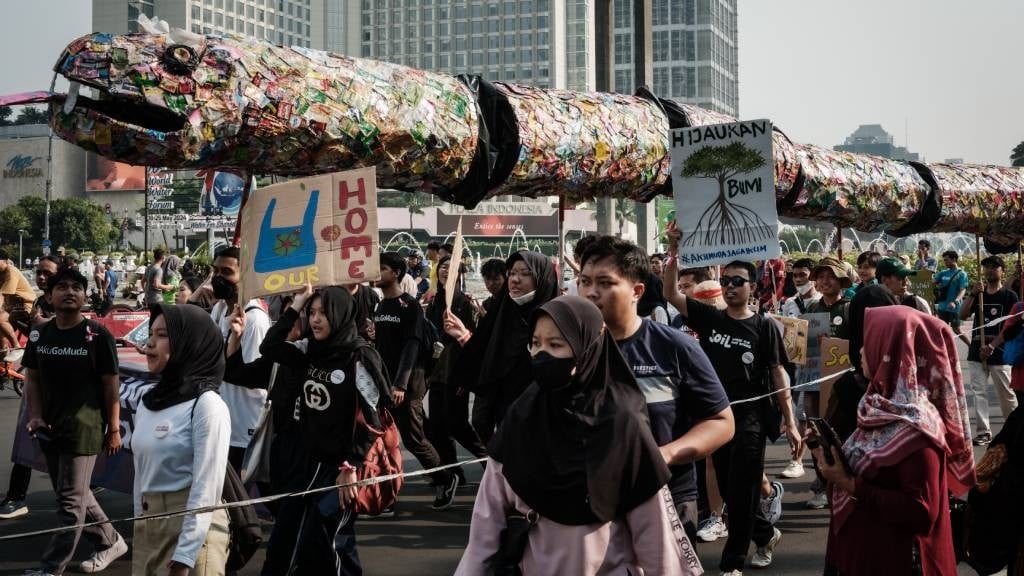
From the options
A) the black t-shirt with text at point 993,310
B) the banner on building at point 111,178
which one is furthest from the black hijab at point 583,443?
the banner on building at point 111,178

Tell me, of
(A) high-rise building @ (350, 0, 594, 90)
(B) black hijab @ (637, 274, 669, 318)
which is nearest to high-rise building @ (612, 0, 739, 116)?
(A) high-rise building @ (350, 0, 594, 90)

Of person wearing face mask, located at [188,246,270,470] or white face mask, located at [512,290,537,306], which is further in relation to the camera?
person wearing face mask, located at [188,246,270,470]

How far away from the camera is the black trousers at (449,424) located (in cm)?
805

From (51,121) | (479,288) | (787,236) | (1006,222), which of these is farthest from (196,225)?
(787,236)

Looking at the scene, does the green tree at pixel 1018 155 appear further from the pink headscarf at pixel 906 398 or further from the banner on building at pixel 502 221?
the banner on building at pixel 502 221

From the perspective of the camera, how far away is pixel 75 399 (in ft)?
19.8

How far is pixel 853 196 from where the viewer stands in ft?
26.5

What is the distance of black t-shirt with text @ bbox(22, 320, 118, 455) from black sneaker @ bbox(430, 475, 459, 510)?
256 cm

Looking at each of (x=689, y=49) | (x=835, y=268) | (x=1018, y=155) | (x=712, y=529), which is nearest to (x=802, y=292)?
(x=835, y=268)

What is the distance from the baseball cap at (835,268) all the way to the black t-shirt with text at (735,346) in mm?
2237

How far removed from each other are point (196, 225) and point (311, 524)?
49.8 metres

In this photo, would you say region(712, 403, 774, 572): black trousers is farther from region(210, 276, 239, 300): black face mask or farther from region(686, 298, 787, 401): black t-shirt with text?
region(210, 276, 239, 300): black face mask

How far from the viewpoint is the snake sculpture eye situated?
433 cm

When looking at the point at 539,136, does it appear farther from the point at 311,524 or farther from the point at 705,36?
the point at 705,36
